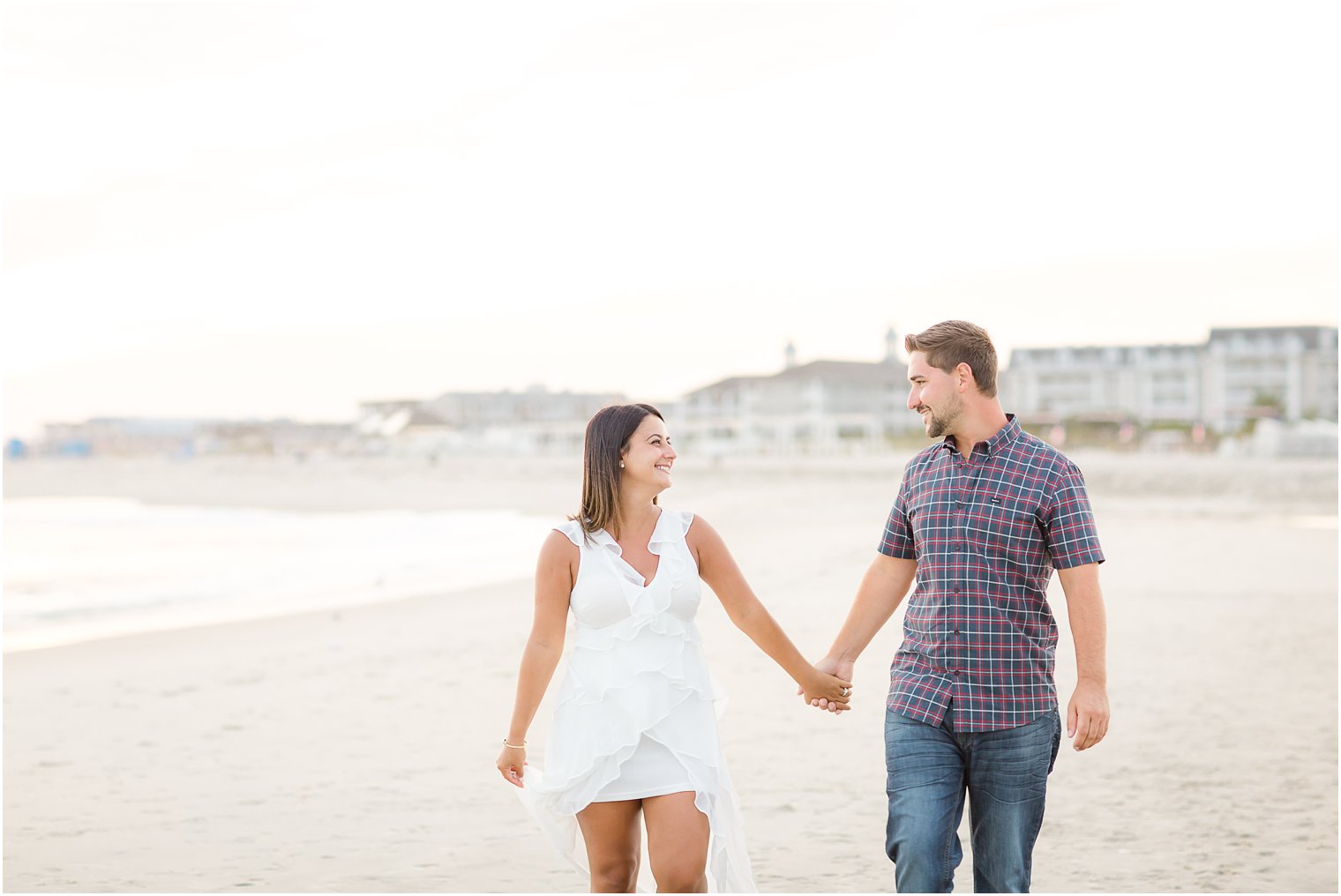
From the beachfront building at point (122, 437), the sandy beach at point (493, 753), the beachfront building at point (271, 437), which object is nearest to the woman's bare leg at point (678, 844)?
the sandy beach at point (493, 753)

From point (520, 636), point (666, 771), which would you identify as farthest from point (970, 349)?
point (520, 636)

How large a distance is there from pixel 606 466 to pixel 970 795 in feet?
4.53

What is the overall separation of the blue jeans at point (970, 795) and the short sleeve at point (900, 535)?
56 centimetres

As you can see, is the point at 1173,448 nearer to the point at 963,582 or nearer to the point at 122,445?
the point at 963,582

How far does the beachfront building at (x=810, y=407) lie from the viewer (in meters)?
83.1

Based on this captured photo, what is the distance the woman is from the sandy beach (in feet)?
5.93

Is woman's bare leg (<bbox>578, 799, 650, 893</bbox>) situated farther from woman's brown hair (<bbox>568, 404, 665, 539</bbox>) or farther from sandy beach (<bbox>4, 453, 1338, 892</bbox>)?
sandy beach (<bbox>4, 453, 1338, 892</bbox>)

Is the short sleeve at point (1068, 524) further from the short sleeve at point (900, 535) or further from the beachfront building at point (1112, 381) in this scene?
the beachfront building at point (1112, 381)

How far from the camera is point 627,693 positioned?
359 centimetres

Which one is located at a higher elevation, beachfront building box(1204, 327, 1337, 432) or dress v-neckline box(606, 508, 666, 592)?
beachfront building box(1204, 327, 1337, 432)

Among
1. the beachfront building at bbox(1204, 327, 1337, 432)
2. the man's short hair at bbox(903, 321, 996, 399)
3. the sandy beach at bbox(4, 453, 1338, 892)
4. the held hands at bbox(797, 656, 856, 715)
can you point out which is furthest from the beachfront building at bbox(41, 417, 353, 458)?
the man's short hair at bbox(903, 321, 996, 399)

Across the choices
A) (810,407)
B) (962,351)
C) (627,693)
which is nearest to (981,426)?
(962,351)

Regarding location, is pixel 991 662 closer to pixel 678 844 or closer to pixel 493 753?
pixel 678 844

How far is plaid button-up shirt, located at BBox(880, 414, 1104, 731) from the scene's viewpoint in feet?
11.5
